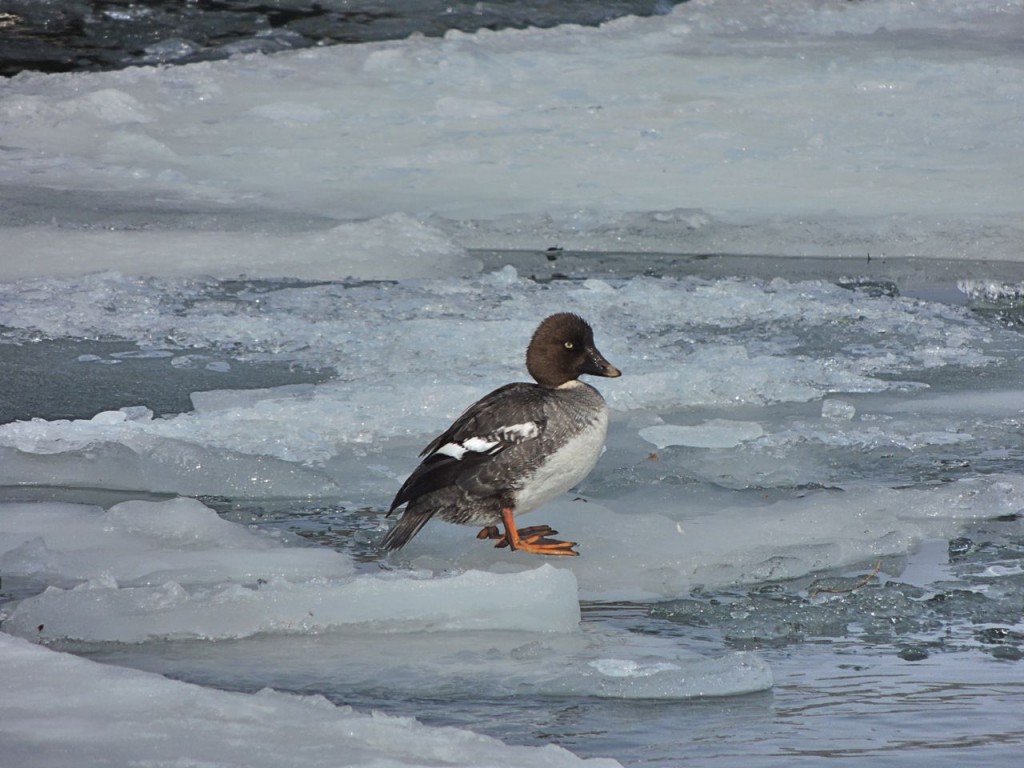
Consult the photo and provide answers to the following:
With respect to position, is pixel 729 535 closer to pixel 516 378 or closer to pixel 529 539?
pixel 529 539

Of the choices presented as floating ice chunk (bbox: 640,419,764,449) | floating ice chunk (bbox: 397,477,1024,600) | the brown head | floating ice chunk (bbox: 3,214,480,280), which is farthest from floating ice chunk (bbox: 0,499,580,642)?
floating ice chunk (bbox: 3,214,480,280)

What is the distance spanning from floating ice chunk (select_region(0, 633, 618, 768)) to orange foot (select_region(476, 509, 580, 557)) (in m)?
1.28

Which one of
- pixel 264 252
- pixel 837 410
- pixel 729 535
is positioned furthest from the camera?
pixel 264 252

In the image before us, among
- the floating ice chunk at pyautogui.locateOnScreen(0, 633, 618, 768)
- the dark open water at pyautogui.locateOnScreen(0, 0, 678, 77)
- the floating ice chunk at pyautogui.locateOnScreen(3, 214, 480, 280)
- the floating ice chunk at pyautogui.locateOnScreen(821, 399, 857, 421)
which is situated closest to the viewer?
the floating ice chunk at pyautogui.locateOnScreen(0, 633, 618, 768)

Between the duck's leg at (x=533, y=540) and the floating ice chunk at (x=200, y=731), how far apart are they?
1.28 metres

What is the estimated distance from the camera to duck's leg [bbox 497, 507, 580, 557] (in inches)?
156

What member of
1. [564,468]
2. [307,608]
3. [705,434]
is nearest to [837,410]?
[705,434]

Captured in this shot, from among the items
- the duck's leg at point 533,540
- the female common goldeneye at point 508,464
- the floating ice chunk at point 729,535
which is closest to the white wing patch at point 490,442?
the female common goldeneye at point 508,464

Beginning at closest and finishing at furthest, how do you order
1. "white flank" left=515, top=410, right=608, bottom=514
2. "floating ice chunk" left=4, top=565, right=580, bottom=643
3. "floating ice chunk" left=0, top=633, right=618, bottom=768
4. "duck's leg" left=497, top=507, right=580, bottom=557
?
"floating ice chunk" left=0, top=633, right=618, bottom=768 → "floating ice chunk" left=4, top=565, right=580, bottom=643 → "duck's leg" left=497, top=507, right=580, bottom=557 → "white flank" left=515, top=410, right=608, bottom=514

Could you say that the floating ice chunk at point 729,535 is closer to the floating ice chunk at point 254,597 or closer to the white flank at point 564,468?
the white flank at point 564,468

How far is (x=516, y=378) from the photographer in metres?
5.62

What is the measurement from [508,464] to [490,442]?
0.08m

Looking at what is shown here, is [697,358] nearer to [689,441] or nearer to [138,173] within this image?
[689,441]

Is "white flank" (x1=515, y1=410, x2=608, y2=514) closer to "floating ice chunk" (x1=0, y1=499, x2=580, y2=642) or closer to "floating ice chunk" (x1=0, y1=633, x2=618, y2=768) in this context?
"floating ice chunk" (x1=0, y1=499, x2=580, y2=642)
